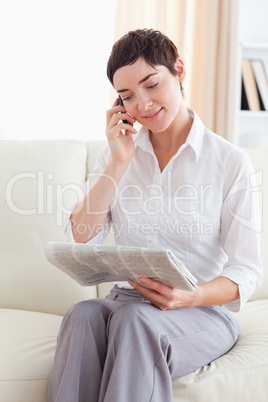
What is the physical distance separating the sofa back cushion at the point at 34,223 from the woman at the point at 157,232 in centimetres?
29

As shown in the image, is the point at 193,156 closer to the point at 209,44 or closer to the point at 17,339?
the point at 17,339

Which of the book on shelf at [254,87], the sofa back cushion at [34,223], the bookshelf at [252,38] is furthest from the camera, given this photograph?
the bookshelf at [252,38]

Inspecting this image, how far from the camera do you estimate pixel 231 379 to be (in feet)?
4.08

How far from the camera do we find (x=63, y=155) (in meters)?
1.87

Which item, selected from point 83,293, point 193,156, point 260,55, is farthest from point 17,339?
point 260,55

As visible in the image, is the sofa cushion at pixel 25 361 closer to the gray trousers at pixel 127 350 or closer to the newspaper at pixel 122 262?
the gray trousers at pixel 127 350

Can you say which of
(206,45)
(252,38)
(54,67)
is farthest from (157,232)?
(252,38)

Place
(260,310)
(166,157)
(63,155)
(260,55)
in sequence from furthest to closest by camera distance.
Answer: (260,55) < (63,155) < (260,310) < (166,157)

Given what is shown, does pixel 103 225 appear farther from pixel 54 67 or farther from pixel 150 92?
pixel 54 67

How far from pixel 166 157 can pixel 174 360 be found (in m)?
0.59

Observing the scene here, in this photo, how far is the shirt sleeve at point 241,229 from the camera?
1310mm

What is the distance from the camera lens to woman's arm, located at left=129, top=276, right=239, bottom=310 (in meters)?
1.15

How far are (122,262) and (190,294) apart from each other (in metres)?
0.24

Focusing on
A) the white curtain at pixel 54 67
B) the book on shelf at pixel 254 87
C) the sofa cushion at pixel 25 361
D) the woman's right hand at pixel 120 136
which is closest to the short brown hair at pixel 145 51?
the woman's right hand at pixel 120 136
